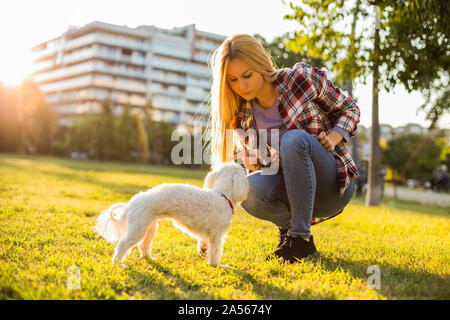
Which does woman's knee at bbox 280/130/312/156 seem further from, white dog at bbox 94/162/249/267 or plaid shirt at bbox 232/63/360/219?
white dog at bbox 94/162/249/267

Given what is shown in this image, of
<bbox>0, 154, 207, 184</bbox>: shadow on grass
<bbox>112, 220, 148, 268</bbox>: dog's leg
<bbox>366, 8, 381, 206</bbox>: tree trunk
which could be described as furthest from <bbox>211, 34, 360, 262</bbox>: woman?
<bbox>0, 154, 207, 184</bbox>: shadow on grass

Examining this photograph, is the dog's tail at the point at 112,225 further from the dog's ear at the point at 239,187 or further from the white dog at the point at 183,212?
the dog's ear at the point at 239,187

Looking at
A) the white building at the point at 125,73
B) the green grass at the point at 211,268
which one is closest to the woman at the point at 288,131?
the green grass at the point at 211,268

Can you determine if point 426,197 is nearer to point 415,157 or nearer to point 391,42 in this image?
point 391,42

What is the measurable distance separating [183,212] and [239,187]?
0.47 meters

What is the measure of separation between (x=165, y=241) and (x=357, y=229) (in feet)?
8.65

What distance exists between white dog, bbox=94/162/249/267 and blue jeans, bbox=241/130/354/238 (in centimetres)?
33

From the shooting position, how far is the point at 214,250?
2.73 metres

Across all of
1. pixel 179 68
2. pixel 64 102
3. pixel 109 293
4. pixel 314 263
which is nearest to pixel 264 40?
pixel 314 263

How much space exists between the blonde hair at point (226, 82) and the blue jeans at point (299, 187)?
43 cm

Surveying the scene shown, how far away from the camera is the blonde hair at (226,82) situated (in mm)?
2920

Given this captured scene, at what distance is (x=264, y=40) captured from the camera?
12.9 metres

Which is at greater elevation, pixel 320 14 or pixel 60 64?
pixel 60 64
